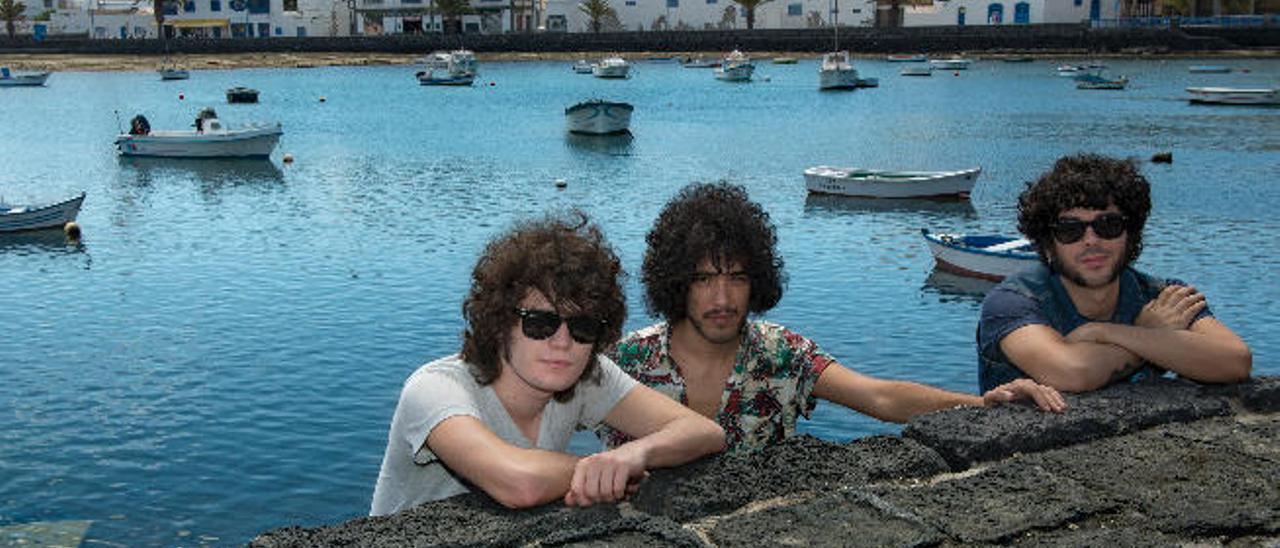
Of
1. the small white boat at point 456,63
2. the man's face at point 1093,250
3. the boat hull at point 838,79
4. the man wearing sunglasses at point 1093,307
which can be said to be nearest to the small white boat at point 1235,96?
the boat hull at point 838,79

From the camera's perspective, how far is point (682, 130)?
6078 cm

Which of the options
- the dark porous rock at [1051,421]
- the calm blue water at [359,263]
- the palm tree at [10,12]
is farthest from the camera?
the palm tree at [10,12]

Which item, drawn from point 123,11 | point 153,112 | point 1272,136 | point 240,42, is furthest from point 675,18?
point 1272,136

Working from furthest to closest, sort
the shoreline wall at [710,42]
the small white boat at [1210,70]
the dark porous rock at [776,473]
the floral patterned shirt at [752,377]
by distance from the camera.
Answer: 1. the shoreline wall at [710,42]
2. the small white boat at [1210,70]
3. the floral patterned shirt at [752,377]
4. the dark porous rock at [776,473]

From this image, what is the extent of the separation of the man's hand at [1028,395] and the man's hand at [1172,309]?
639mm

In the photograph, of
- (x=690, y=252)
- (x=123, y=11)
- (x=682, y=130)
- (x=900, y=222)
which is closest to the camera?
(x=690, y=252)

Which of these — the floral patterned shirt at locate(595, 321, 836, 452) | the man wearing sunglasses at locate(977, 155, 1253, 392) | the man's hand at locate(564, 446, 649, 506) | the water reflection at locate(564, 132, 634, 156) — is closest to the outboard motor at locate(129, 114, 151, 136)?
the water reflection at locate(564, 132, 634, 156)

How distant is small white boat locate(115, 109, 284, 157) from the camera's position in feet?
152

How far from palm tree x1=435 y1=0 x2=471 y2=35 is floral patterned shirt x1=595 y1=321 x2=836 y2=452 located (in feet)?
418

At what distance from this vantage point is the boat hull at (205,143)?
4634 centimetres

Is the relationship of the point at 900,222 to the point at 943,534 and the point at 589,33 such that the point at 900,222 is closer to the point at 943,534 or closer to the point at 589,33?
the point at 943,534

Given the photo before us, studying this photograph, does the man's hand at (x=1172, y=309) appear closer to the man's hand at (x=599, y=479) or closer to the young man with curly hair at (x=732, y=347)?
the young man with curly hair at (x=732, y=347)

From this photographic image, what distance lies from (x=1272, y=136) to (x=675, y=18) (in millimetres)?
94149

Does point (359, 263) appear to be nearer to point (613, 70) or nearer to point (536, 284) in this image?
point (536, 284)
